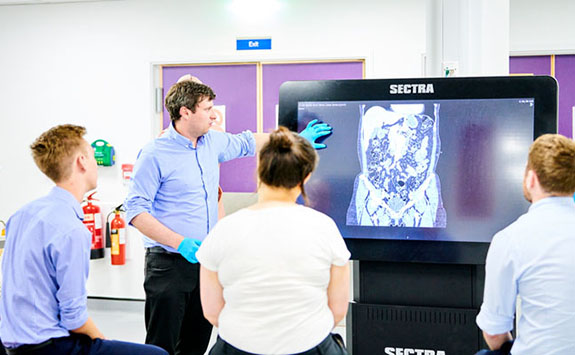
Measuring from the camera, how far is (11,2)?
4.27 meters

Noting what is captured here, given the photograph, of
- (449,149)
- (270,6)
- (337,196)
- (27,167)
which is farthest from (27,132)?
(449,149)

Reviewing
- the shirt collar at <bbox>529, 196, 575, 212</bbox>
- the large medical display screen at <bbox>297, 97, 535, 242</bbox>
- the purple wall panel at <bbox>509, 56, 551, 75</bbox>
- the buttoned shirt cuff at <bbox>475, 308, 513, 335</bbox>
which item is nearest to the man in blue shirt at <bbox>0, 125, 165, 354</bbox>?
the large medical display screen at <bbox>297, 97, 535, 242</bbox>

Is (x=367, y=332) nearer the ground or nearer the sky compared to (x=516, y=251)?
nearer the ground

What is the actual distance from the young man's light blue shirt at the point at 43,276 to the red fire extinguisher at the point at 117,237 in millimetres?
2497

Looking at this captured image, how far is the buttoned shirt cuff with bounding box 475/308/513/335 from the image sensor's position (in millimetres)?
1335

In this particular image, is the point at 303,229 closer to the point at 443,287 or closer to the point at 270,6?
the point at 443,287

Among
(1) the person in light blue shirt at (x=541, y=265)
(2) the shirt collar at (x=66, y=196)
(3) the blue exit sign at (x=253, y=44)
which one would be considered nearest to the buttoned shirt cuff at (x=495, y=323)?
(1) the person in light blue shirt at (x=541, y=265)

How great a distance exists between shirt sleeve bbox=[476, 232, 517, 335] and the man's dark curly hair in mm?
1448

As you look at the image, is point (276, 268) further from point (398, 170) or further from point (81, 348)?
point (81, 348)

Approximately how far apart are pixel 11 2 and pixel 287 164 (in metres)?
4.05

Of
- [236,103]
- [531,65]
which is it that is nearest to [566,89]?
[531,65]

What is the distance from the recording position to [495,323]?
1.34 metres

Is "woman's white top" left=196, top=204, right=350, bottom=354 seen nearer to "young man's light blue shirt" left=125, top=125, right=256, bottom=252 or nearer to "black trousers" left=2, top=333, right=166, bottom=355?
"black trousers" left=2, top=333, right=166, bottom=355

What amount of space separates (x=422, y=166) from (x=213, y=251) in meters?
0.79
